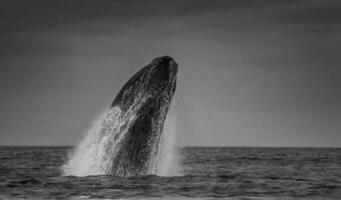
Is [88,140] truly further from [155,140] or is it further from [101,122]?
[155,140]

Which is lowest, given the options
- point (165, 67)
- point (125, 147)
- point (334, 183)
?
point (334, 183)

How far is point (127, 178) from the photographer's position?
14.5m

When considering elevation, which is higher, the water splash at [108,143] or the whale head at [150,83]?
the whale head at [150,83]

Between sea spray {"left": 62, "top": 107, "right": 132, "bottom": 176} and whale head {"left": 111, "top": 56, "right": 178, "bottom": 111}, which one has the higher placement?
whale head {"left": 111, "top": 56, "right": 178, "bottom": 111}

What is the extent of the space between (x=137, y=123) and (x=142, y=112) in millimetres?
300

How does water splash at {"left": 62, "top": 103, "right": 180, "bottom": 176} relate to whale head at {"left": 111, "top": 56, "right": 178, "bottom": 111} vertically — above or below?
below

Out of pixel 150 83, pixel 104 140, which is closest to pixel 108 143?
pixel 104 140

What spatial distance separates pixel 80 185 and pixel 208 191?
3112 mm

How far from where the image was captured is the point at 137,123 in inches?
583

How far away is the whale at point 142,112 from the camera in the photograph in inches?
581

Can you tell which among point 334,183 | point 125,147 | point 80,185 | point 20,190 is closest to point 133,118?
point 125,147

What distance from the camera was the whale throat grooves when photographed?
14766mm

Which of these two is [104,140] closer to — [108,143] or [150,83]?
[108,143]

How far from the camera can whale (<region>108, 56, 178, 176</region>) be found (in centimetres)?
1475
